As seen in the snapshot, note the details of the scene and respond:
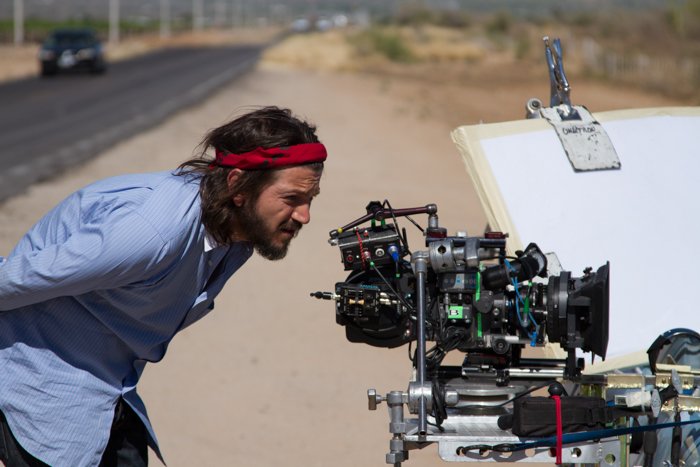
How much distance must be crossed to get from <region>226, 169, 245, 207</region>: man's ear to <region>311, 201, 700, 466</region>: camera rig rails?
542mm

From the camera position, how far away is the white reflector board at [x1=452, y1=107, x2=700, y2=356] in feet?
15.1

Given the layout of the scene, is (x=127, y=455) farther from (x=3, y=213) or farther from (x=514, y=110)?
(x=514, y=110)

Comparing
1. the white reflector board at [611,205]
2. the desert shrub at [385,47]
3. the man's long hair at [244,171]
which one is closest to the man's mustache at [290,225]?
the man's long hair at [244,171]

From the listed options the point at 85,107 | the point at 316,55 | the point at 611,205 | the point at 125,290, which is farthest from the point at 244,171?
the point at 316,55

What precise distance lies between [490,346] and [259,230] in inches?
33.7

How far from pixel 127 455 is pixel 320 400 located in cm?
342

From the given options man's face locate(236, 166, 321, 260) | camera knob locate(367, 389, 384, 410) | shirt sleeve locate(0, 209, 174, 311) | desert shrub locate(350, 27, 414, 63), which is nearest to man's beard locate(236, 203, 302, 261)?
man's face locate(236, 166, 321, 260)

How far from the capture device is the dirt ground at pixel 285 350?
5.73 m

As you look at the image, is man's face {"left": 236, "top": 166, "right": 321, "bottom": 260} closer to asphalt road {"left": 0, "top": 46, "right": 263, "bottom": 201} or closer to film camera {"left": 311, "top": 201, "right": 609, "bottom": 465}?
film camera {"left": 311, "top": 201, "right": 609, "bottom": 465}

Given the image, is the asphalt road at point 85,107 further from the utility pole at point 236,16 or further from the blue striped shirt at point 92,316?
the utility pole at point 236,16

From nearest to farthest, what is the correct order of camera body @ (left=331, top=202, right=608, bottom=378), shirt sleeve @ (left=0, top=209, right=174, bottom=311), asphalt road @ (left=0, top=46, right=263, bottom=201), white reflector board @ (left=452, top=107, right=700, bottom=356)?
shirt sleeve @ (left=0, top=209, right=174, bottom=311) → camera body @ (left=331, top=202, right=608, bottom=378) → white reflector board @ (left=452, top=107, right=700, bottom=356) → asphalt road @ (left=0, top=46, right=263, bottom=201)

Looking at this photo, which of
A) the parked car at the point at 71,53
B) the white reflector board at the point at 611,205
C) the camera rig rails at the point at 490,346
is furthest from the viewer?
the parked car at the point at 71,53

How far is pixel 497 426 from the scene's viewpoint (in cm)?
315

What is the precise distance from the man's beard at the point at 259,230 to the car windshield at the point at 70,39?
3233 cm
